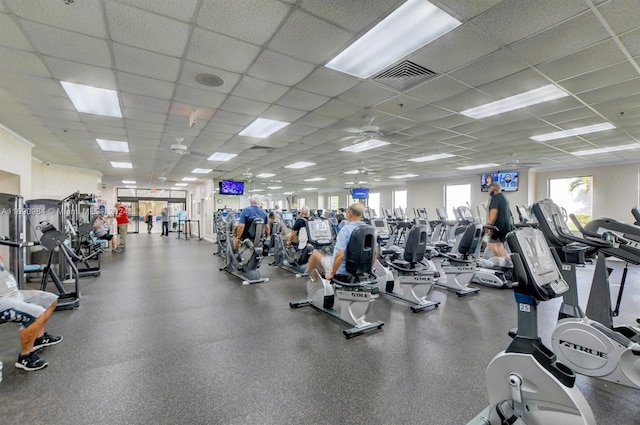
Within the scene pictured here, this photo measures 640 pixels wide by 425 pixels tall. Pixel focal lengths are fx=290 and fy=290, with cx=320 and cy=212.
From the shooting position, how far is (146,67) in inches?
128

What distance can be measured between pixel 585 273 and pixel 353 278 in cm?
630

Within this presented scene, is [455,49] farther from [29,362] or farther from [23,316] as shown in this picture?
[29,362]

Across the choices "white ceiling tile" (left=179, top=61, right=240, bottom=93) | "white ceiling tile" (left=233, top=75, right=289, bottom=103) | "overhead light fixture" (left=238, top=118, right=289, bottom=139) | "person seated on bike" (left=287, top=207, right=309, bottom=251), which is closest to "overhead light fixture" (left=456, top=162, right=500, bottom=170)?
"person seated on bike" (left=287, top=207, right=309, bottom=251)

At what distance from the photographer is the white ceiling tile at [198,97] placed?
391cm

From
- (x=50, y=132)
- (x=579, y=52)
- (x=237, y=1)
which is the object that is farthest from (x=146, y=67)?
(x=579, y=52)

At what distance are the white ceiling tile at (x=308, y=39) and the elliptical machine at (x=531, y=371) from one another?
7.46 ft

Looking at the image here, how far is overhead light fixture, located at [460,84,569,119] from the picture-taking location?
3955 mm

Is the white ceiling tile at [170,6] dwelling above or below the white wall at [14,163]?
above

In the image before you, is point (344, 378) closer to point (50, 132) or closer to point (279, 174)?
point (50, 132)

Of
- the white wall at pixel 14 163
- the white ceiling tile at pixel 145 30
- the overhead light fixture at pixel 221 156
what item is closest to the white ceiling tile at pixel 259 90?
the white ceiling tile at pixel 145 30

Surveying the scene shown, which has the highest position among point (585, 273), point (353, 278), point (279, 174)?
point (279, 174)

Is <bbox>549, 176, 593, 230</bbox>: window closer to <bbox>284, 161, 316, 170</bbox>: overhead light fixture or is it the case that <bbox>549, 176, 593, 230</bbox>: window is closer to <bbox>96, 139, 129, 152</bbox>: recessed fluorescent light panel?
<bbox>284, 161, 316, 170</bbox>: overhead light fixture

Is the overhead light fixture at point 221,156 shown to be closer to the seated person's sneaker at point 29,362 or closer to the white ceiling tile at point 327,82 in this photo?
the white ceiling tile at point 327,82

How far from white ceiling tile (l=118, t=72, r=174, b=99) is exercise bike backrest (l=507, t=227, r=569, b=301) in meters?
4.10
